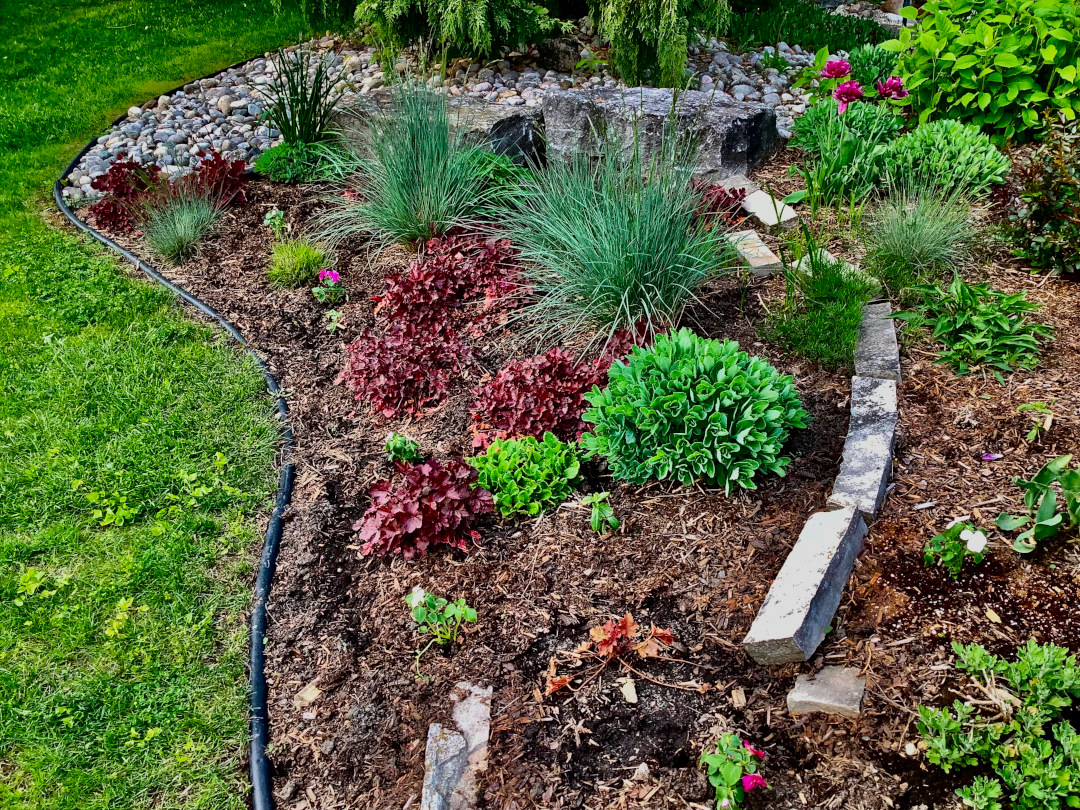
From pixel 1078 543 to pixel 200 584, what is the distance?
121 inches

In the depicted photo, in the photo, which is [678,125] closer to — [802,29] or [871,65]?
[871,65]

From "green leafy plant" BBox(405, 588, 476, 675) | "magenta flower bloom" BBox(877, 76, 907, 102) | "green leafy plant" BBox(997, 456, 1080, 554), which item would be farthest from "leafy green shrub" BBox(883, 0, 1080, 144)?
"green leafy plant" BBox(405, 588, 476, 675)

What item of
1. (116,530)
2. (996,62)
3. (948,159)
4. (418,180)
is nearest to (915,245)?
(948,159)

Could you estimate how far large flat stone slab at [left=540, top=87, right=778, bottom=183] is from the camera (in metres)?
5.06

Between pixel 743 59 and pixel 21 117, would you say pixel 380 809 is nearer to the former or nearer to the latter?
pixel 743 59

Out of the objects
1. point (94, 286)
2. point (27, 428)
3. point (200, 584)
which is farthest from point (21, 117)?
point (200, 584)

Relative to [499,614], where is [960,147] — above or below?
above

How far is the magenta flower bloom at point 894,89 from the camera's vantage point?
195 inches

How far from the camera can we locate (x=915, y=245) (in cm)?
379

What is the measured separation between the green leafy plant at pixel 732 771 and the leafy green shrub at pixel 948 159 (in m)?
3.27

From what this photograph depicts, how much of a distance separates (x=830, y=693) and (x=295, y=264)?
3845 mm

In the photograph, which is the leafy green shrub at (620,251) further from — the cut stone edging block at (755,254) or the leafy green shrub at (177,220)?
the leafy green shrub at (177,220)

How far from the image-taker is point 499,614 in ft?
8.99

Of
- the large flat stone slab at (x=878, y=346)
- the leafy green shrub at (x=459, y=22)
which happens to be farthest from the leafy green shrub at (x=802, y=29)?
the large flat stone slab at (x=878, y=346)
